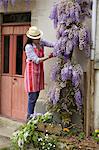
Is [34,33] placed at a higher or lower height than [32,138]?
higher

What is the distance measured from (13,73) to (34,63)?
5.10 feet

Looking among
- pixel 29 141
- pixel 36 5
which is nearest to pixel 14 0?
pixel 36 5

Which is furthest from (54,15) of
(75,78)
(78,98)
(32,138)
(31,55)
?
(32,138)

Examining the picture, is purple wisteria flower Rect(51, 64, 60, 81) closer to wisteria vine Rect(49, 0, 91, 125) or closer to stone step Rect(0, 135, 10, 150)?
wisteria vine Rect(49, 0, 91, 125)

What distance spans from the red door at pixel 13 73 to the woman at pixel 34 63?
1053 mm

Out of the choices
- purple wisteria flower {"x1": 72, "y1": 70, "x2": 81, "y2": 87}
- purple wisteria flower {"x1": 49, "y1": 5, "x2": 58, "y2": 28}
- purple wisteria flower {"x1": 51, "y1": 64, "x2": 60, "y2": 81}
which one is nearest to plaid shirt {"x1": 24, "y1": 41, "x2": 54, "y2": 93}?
purple wisteria flower {"x1": 51, "y1": 64, "x2": 60, "y2": 81}

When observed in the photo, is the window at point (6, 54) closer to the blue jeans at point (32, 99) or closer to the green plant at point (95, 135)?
the blue jeans at point (32, 99)

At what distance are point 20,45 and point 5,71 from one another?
0.82 metres

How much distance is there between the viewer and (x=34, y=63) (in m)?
7.82

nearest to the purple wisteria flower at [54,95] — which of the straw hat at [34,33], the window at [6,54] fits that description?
the straw hat at [34,33]

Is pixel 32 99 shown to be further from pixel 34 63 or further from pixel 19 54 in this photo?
pixel 19 54

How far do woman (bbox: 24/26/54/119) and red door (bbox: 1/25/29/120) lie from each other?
1.05 metres

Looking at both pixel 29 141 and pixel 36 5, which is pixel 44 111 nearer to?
pixel 29 141

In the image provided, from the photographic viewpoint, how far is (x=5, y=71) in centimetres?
948
